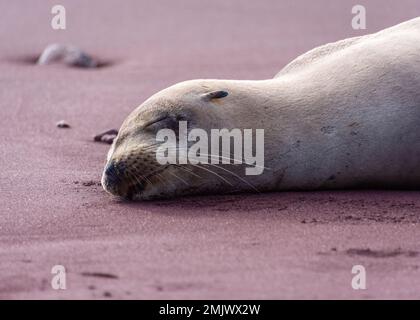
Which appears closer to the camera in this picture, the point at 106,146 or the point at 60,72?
the point at 106,146

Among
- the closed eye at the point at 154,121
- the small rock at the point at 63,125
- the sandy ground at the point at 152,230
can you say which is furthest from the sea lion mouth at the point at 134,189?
the small rock at the point at 63,125

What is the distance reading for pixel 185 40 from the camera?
480 inches

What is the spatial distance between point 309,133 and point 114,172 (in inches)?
43.2

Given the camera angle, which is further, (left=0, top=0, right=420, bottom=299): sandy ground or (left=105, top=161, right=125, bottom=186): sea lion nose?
(left=105, top=161, right=125, bottom=186): sea lion nose

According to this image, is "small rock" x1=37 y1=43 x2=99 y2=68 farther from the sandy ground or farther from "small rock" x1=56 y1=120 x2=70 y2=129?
"small rock" x1=56 y1=120 x2=70 y2=129

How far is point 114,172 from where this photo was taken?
5.39 metres

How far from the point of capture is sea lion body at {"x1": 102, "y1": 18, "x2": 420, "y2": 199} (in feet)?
17.9

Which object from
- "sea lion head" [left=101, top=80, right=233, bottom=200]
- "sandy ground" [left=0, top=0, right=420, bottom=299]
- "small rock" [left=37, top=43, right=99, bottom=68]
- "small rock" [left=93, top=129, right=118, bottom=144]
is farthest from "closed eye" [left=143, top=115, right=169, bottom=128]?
"small rock" [left=37, top=43, right=99, bottom=68]

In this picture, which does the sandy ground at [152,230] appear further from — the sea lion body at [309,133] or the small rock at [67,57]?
the small rock at [67,57]

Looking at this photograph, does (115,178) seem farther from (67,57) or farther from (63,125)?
(67,57)

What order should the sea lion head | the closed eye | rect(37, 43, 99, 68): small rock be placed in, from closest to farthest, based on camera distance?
the sea lion head → the closed eye → rect(37, 43, 99, 68): small rock

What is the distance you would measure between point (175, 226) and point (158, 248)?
1.49ft
